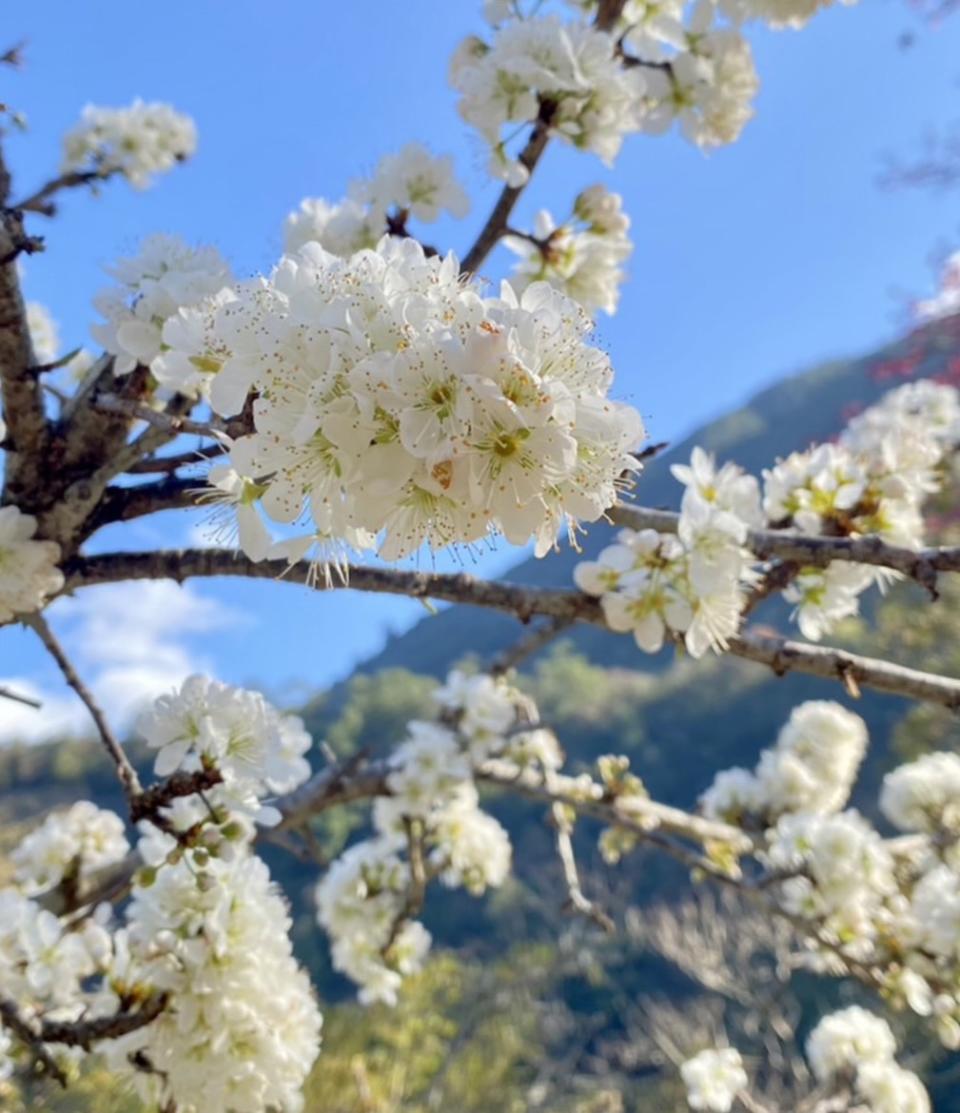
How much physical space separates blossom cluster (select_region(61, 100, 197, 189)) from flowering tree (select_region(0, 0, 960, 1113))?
53.1 inches

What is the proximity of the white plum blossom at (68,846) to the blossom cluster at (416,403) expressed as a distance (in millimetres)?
1924

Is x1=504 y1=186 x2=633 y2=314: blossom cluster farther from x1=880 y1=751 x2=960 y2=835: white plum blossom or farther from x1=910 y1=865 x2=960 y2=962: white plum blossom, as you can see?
x1=880 y1=751 x2=960 y2=835: white plum blossom

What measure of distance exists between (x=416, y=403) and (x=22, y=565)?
82cm

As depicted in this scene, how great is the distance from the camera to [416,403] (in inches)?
24.5

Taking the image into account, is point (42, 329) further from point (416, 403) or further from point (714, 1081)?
point (714, 1081)

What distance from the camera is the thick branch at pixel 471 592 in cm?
122

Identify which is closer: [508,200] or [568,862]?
[508,200]

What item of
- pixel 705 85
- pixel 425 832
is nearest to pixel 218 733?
pixel 705 85

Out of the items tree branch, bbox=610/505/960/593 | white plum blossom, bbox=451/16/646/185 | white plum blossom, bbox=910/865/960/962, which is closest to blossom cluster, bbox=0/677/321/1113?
tree branch, bbox=610/505/960/593

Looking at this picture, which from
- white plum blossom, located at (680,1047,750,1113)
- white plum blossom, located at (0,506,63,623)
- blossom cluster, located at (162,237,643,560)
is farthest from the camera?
white plum blossom, located at (680,1047,750,1113)

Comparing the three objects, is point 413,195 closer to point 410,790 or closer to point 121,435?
point 121,435

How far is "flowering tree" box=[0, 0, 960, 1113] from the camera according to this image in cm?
66

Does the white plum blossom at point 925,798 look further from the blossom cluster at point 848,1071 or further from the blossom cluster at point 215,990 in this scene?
the blossom cluster at point 215,990

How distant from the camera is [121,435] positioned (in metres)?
1.27
